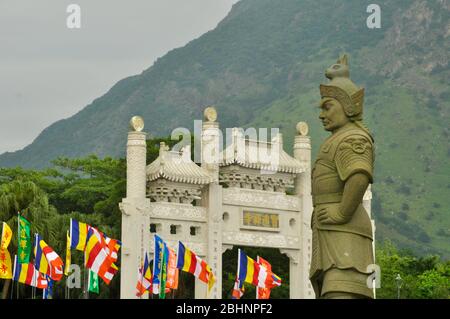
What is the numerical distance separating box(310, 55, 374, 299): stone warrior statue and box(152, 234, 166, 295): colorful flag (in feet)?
52.5

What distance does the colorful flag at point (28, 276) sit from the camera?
33.7 m

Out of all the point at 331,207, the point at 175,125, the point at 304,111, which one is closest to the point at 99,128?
the point at 175,125

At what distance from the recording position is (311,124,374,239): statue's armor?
18.2 meters

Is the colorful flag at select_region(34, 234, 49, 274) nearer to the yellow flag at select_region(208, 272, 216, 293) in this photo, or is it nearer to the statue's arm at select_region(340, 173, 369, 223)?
the yellow flag at select_region(208, 272, 216, 293)

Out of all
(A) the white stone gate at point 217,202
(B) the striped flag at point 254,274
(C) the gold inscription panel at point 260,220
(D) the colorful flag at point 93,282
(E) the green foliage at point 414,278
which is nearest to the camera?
(D) the colorful flag at point 93,282

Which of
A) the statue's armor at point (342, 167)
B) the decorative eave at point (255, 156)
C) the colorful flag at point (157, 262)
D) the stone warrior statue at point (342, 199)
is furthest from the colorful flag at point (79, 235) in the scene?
the statue's armor at point (342, 167)

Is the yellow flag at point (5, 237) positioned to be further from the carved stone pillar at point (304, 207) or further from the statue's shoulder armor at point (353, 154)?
the statue's shoulder armor at point (353, 154)

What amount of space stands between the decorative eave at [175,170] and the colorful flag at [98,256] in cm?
327

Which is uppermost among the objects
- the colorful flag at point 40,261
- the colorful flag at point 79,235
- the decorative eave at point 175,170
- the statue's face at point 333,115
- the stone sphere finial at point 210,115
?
the stone sphere finial at point 210,115

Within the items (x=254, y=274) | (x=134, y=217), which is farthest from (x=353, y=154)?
(x=254, y=274)

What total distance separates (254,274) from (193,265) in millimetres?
2098

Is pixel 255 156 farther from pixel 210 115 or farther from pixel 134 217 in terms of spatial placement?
pixel 134 217

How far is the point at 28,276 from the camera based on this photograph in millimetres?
33812

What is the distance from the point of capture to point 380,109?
124 metres
